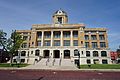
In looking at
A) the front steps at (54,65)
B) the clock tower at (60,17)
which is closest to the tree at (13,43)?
the front steps at (54,65)

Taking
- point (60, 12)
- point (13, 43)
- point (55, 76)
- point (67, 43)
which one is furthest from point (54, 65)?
point (60, 12)

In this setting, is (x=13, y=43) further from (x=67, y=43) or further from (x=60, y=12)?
(x=60, y=12)

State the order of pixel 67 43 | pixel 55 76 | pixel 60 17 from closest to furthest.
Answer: pixel 55 76 → pixel 67 43 → pixel 60 17

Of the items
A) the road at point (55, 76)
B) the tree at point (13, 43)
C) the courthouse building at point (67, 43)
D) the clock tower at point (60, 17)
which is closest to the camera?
the road at point (55, 76)

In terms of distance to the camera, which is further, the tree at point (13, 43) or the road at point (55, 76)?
the tree at point (13, 43)

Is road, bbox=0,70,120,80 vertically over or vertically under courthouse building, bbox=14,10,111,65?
under

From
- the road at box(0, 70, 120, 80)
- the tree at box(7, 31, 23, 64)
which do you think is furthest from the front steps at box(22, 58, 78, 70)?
the road at box(0, 70, 120, 80)

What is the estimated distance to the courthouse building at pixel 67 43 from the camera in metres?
61.7

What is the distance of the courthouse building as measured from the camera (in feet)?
202

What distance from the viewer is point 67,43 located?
212 feet

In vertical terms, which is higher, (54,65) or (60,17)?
(60,17)

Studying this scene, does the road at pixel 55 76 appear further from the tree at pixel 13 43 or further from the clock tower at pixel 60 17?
the clock tower at pixel 60 17

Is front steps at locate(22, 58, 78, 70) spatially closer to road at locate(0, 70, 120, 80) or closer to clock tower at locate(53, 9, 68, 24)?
road at locate(0, 70, 120, 80)

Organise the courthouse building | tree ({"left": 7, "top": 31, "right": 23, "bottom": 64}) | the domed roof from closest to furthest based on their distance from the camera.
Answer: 1. tree ({"left": 7, "top": 31, "right": 23, "bottom": 64})
2. the courthouse building
3. the domed roof
